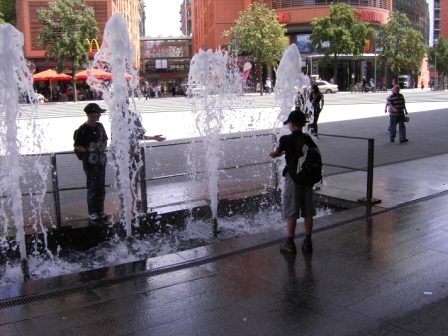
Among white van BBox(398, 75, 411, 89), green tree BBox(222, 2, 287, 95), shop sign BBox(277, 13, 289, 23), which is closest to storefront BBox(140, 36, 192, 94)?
shop sign BBox(277, 13, 289, 23)

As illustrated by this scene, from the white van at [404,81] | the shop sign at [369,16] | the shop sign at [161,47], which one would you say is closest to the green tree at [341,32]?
the shop sign at [369,16]

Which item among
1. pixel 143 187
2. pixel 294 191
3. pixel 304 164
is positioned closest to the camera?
pixel 304 164

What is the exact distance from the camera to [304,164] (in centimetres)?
509

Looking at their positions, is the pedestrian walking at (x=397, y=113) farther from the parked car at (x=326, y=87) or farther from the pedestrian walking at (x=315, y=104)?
the parked car at (x=326, y=87)

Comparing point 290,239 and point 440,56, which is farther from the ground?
point 440,56

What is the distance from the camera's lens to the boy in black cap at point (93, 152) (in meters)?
6.46

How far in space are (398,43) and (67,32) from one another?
1409 inches

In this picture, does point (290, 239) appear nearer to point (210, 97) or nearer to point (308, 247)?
point (308, 247)

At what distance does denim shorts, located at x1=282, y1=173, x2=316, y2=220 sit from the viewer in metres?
5.27

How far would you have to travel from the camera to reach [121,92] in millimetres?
6324

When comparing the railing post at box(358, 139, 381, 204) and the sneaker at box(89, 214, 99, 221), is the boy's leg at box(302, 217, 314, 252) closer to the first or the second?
the railing post at box(358, 139, 381, 204)

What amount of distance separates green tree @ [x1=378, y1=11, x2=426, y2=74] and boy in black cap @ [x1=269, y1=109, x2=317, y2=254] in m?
53.3

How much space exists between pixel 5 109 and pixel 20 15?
50726mm

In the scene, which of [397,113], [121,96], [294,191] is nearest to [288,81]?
[121,96]
